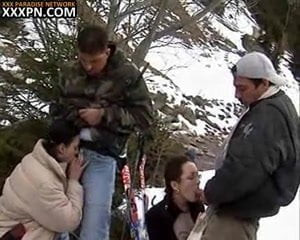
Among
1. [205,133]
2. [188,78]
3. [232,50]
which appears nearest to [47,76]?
[205,133]

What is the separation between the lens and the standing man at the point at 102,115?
3.37 meters

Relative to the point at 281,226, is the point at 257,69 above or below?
above

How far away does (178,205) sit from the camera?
3438 millimetres

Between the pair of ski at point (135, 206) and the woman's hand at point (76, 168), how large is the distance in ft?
1.10

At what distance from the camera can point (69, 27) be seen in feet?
15.1

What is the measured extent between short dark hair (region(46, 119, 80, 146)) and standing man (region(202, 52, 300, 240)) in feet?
2.29

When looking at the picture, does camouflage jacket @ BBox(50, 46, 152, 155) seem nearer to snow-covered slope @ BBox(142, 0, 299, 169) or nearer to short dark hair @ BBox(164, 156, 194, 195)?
short dark hair @ BBox(164, 156, 194, 195)

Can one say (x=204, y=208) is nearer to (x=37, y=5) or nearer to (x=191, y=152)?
(x=191, y=152)

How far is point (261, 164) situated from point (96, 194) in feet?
2.84

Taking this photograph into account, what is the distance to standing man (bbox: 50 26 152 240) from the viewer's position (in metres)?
3.37

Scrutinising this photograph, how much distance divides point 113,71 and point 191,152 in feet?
2.76

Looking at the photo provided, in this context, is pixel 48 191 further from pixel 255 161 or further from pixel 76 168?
pixel 255 161

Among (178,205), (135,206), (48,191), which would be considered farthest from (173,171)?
(48,191)

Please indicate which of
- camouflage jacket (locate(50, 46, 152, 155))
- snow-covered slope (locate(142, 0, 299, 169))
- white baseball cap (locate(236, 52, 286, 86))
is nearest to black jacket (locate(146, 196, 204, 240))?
camouflage jacket (locate(50, 46, 152, 155))
